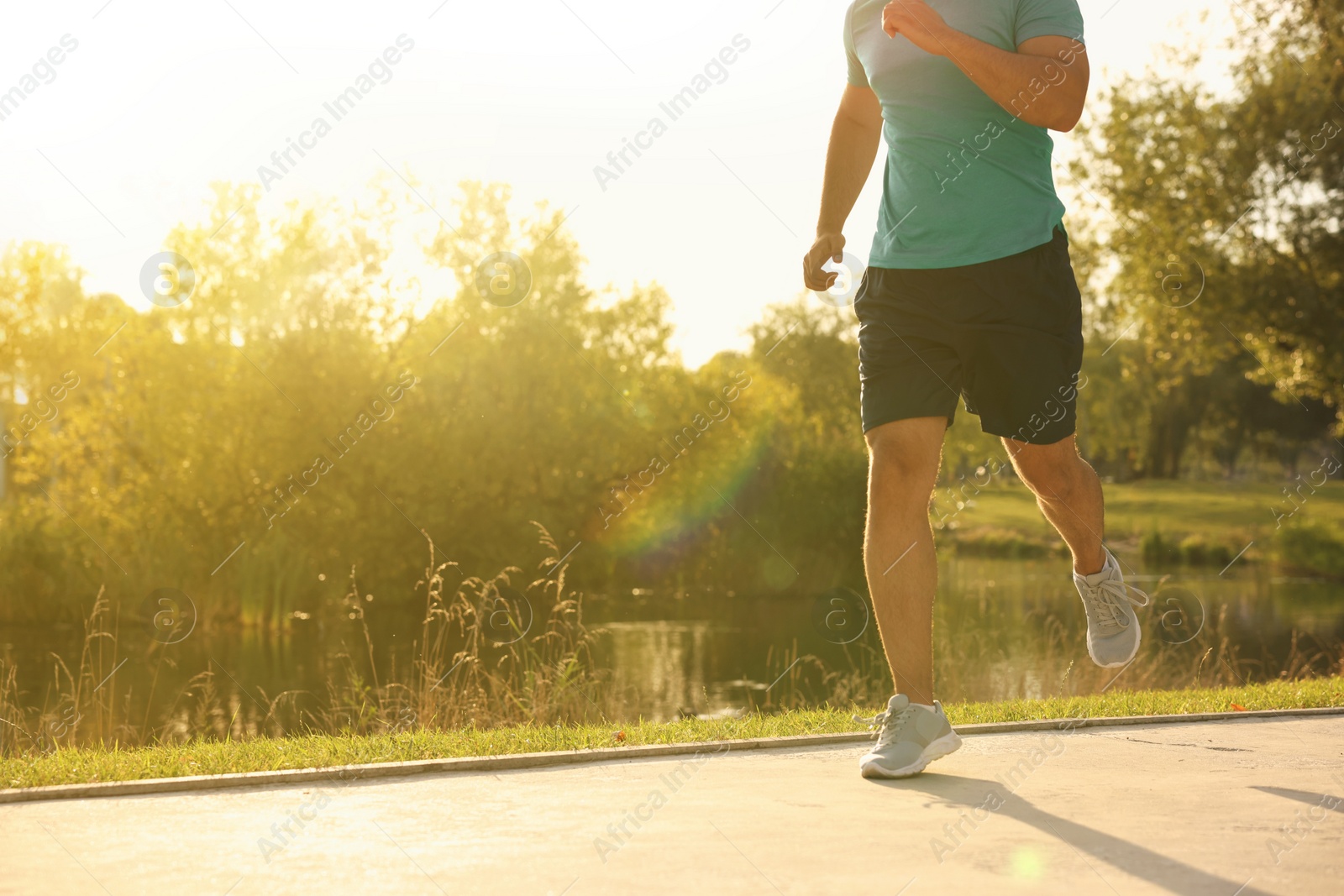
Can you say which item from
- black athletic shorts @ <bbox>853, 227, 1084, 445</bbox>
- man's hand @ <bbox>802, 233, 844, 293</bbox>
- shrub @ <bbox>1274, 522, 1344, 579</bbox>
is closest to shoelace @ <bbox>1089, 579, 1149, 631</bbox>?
black athletic shorts @ <bbox>853, 227, 1084, 445</bbox>

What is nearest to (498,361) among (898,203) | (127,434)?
(127,434)

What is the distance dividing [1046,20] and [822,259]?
2.93 ft

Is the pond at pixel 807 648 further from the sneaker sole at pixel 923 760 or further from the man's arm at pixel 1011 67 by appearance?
the man's arm at pixel 1011 67

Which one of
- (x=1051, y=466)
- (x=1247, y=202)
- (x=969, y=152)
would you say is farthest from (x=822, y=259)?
(x=1247, y=202)

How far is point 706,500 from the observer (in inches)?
1077

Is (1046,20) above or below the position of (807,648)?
above

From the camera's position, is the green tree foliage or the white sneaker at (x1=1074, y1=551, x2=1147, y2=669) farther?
the green tree foliage

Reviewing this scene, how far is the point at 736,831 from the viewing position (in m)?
2.70

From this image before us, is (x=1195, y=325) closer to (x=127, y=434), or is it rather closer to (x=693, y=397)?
(x=693, y=397)

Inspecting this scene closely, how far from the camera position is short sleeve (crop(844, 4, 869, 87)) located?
395 centimetres

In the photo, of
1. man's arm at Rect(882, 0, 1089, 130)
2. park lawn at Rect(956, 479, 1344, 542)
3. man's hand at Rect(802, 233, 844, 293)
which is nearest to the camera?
man's arm at Rect(882, 0, 1089, 130)

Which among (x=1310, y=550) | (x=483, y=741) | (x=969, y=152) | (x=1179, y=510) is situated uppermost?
(x=969, y=152)

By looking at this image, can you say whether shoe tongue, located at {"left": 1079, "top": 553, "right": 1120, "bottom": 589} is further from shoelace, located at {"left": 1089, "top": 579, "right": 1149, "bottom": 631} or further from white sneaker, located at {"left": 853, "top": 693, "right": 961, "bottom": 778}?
white sneaker, located at {"left": 853, "top": 693, "right": 961, "bottom": 778}

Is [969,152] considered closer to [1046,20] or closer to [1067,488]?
[1046,20]
